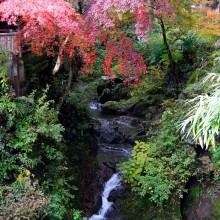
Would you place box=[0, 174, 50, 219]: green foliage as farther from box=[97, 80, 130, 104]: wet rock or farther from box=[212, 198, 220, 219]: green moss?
box=[97, 80, 130, 104]: wet rock

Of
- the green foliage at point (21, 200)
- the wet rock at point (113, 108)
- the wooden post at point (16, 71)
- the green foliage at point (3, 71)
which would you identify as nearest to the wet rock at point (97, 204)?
the green foliage at point (21, 200)

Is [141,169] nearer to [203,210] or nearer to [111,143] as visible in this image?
[203,210]

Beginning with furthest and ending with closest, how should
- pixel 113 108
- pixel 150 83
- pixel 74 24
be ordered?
1. pixel 113 108
2. pixel 150 83
3. pixel 74 24

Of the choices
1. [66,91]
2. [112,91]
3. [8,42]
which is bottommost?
[112,91]

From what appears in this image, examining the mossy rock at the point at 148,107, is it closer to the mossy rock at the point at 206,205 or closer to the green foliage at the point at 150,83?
the green foliage at the point at 150,83

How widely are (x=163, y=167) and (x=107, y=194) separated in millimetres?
2405

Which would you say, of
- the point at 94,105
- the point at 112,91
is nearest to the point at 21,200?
the point at 94,105

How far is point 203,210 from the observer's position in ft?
26.5

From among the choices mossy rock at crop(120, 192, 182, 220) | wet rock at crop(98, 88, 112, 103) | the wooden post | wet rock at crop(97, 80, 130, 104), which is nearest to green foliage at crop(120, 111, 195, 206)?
mossy rock at crop(120, 192, 182, 220)

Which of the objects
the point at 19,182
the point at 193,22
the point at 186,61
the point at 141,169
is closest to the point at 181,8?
the point at 193,22

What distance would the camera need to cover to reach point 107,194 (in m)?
10.0

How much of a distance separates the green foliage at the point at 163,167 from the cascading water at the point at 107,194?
39.9 inches

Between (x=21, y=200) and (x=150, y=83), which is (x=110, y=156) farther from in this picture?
(x=21, y=200)

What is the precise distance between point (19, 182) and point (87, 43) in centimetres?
389
